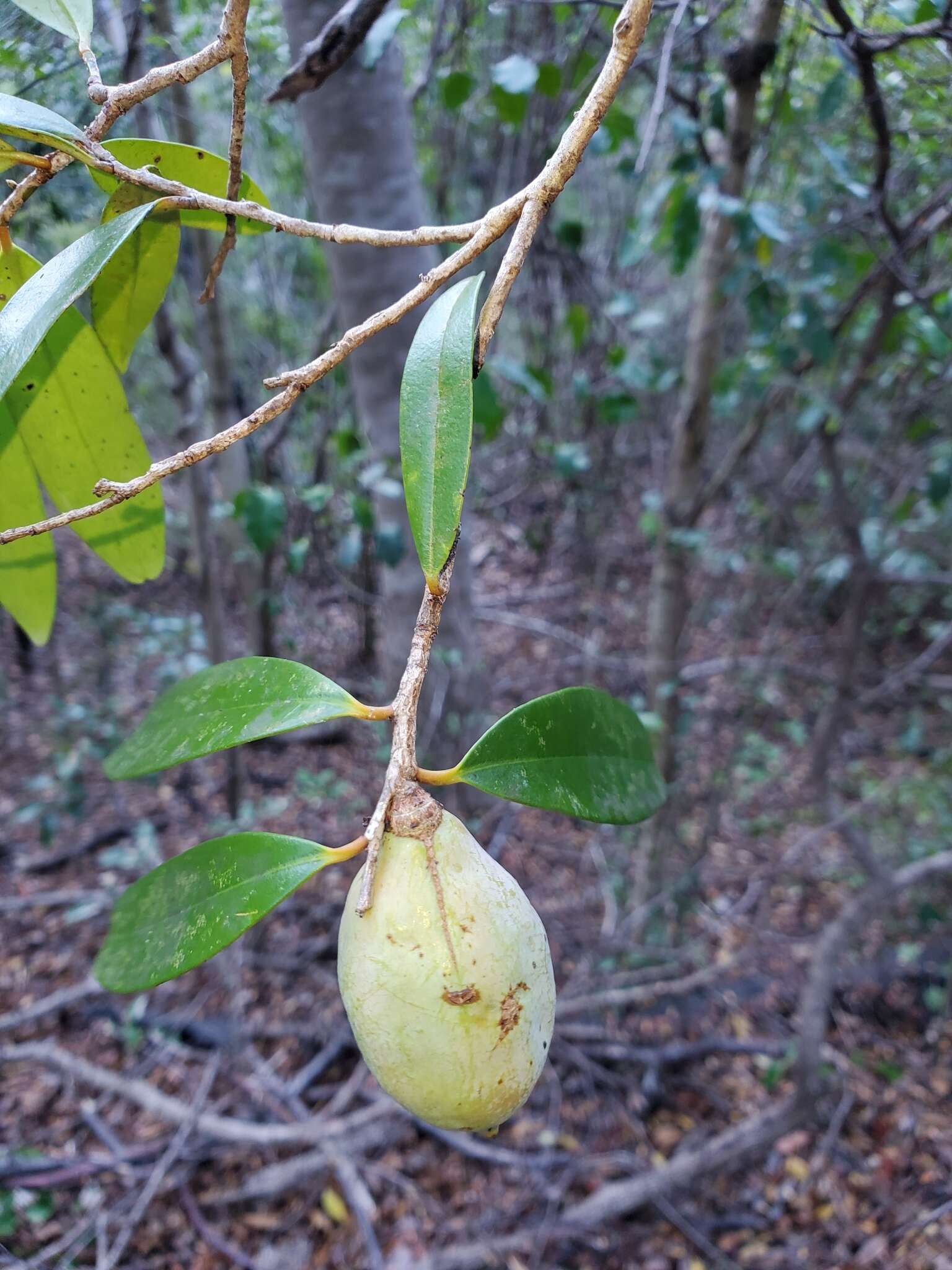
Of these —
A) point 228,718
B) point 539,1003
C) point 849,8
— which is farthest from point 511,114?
point 539,1003

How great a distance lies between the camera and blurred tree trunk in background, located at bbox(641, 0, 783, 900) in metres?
1.09

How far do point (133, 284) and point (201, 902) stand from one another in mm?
410

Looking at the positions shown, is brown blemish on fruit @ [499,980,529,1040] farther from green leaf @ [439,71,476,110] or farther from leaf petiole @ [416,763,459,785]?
green leaf @ [439,71,476,110]

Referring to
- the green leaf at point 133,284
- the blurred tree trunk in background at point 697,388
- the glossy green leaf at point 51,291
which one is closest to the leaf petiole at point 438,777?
the glossy green leaf at point 51,291

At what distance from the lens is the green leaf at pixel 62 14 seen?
0.44m

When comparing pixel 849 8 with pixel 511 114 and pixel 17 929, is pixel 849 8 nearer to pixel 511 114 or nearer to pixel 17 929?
pixel 511 114

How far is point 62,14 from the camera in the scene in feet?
1.48

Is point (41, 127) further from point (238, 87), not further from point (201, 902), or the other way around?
point (201, 902)

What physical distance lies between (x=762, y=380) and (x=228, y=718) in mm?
1986

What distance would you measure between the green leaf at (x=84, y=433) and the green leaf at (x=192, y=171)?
4.1 inches

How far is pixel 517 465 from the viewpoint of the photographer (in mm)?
3586

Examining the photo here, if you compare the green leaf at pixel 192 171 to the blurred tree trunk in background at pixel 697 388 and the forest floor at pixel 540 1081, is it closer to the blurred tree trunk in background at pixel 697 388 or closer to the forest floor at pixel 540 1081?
the blurred tree trunk in background at pixel 697 388

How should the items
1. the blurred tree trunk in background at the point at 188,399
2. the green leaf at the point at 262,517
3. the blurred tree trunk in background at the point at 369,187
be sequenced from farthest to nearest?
the green leaf at the point at 262,517 → the blurred tree trunk in background at the point at 188,399 → the blurred tree trunk in background at the point at 369,187

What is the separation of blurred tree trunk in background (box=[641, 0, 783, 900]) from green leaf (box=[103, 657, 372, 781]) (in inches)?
42.8
